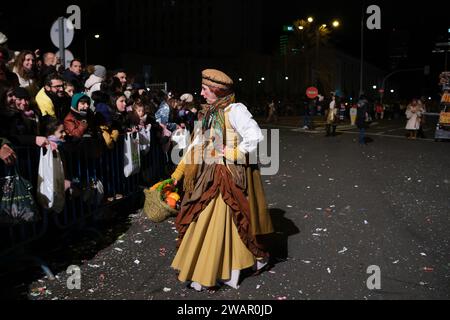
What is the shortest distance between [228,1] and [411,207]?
299 feet

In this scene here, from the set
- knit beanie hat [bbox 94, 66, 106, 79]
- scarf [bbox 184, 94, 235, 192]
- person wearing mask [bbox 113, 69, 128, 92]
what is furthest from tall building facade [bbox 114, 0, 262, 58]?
scarf [bbox 184, 94, 235, 192]

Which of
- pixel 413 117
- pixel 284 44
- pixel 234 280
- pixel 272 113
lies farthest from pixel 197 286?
pixel 284 44

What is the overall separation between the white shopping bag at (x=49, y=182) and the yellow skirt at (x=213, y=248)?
5.06ft

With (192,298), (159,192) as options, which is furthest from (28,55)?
(192,298)

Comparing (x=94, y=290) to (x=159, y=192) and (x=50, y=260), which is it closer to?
(x=50, y=260)

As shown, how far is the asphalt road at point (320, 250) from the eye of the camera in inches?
174

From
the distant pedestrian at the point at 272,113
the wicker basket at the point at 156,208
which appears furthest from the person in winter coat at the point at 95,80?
the distant pedestrian at the point at 272,113

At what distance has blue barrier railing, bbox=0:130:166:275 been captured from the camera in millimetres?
4793

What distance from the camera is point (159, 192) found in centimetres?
659

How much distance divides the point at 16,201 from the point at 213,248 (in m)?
1.85

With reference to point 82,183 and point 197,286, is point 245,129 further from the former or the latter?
point 82,183

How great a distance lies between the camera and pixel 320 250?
18.4 ft

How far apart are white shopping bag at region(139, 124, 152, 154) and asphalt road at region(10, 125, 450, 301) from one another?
109 cm

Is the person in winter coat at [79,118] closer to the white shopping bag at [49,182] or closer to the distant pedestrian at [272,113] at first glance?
the white shopping bag at [49,182]
